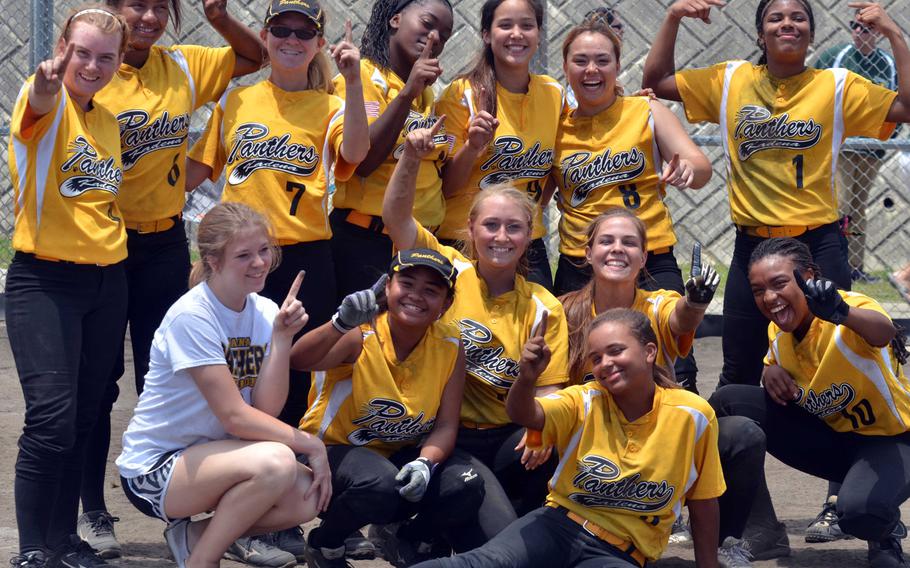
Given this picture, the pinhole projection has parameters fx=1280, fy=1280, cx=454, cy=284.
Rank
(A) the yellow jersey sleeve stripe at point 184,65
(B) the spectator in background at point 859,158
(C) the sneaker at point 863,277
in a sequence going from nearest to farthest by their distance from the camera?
1. (A) the yellow jersey sleeve stripe at point 184,65
2. (B) the spectator in background at point 859,158
3. (C) the sneaker at point 863,277

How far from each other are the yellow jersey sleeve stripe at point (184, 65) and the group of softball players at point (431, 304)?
14mm

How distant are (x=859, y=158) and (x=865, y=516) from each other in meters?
5.00

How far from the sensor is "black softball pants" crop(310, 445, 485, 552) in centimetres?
385

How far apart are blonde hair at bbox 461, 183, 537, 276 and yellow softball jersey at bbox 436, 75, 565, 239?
7.8 inches

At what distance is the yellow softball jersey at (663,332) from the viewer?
13.6 ft

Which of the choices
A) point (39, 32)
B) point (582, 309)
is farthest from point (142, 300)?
point (39, 32)

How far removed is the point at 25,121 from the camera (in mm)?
3842

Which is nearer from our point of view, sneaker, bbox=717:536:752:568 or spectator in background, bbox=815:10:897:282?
sneaker, bbox=717:536:752:568

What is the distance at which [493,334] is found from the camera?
165 inches

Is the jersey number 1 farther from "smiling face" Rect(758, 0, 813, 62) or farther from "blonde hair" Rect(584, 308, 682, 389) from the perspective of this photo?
"smiling face" Rect(758, 0, 813, 62)

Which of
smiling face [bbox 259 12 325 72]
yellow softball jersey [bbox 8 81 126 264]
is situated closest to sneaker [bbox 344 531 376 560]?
yellow softball jersey [bbox 8 81 126 264]

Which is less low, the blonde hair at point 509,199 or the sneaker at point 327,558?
the blonde hair at point 509,199

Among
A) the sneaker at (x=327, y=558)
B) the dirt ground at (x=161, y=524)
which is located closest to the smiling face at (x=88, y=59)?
the dirt ground at (x=161, y=524)

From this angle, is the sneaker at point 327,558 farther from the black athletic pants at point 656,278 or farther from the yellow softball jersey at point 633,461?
the black athletic pants at point 656,278
